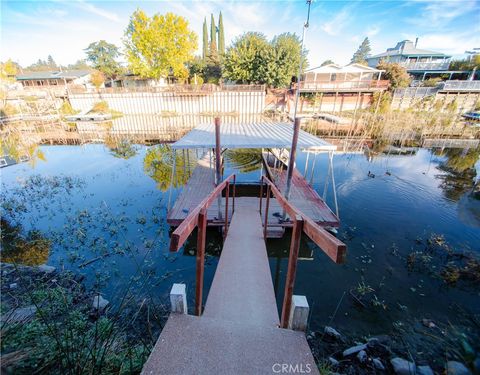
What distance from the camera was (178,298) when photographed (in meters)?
2.07

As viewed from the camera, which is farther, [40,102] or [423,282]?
[40,102]

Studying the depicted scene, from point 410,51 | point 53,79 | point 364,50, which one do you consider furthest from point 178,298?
point 364,50

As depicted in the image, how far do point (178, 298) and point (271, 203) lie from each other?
5.32 meters

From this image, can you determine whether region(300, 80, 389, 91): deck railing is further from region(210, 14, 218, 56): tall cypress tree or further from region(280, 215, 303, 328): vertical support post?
region(280, 215, 303, 328): vertical support post

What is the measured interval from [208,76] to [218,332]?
132 feet

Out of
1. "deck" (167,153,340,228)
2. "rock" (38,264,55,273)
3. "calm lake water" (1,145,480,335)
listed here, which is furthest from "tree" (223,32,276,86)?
"rock" (38,264,55,273)

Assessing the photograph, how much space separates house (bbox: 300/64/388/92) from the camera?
25.8 metres

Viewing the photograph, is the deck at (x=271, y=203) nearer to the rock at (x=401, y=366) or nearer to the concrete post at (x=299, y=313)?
the rock at (x=401, y=366)

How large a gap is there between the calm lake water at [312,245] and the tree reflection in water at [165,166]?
132 millimetres

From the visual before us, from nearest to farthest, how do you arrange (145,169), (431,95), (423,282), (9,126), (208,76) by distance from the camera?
(423,282)
(145,169)
(9,126)
(431,95)
(208,76)

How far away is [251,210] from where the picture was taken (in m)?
5.90

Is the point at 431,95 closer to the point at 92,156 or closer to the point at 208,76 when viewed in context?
the point at 208,76

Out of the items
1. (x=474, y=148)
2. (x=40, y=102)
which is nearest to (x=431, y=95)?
(x=474, y=148)

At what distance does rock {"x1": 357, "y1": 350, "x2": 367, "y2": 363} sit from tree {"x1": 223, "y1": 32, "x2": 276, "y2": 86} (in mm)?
28679
